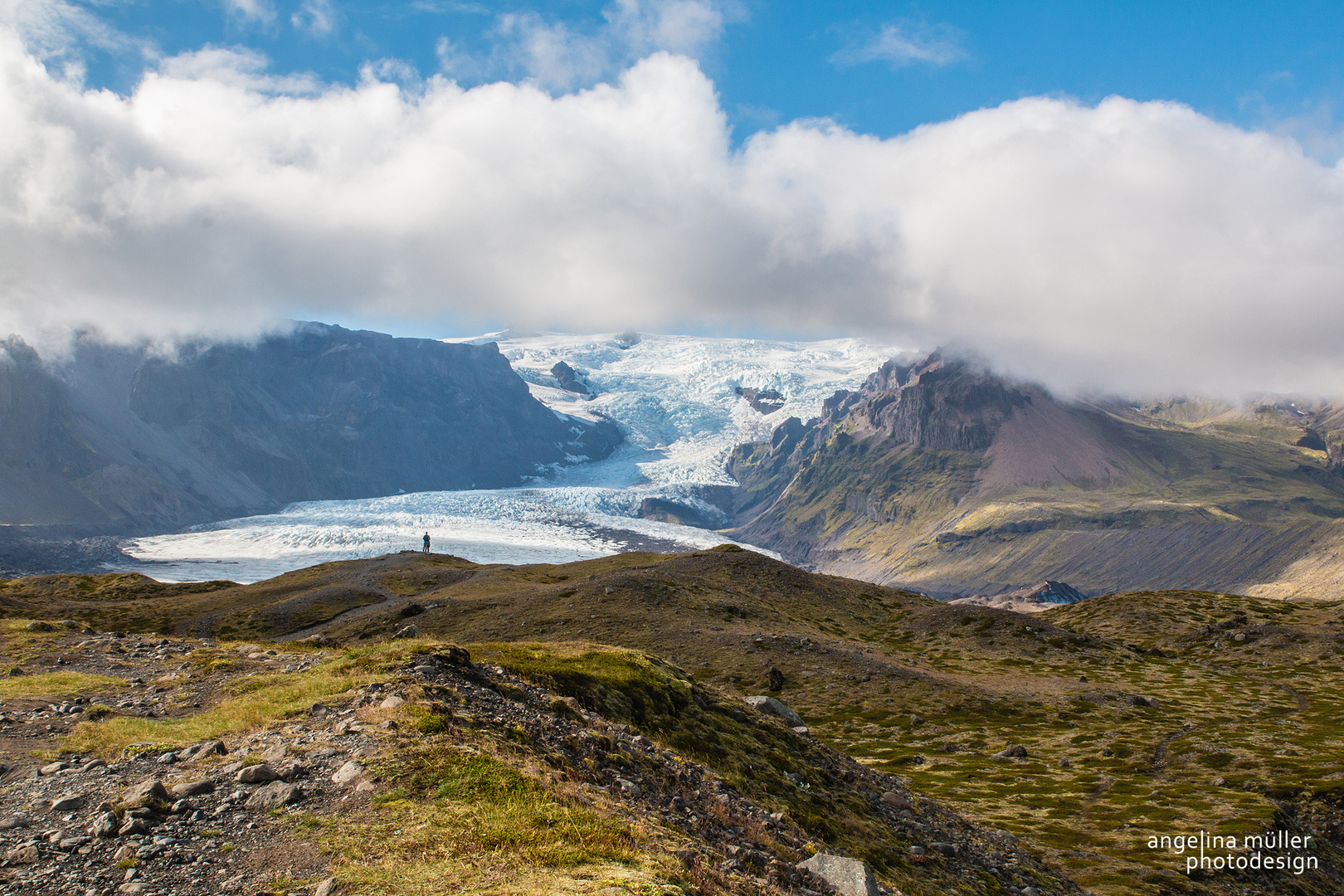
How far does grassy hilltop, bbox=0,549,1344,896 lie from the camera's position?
1459 inches

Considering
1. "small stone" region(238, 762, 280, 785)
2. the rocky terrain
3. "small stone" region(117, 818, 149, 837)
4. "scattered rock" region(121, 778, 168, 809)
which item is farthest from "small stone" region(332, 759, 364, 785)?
"small stone" region(117, 818, 149, 837)

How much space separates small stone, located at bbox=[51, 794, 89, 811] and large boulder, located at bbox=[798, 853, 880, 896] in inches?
715

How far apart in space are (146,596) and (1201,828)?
161551 mm

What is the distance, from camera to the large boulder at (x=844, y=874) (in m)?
20.2

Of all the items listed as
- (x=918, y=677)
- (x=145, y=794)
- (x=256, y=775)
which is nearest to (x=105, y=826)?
(x=145, y=794)

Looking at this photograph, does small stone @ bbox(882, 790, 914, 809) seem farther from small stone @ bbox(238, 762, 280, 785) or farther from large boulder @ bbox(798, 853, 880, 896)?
small stone @ bbox(238, 762, 280, 785)

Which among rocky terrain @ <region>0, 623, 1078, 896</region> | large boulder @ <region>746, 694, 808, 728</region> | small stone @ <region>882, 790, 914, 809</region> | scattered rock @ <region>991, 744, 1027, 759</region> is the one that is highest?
rocky terrain @ <region>0, 623, 1078, 896</region>

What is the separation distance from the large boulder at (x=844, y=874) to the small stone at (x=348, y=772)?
12581 mm

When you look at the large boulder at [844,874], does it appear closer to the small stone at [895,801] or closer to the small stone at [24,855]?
the small stone at [24,855]

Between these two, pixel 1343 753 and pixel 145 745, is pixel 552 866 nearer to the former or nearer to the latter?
pixel 145 745

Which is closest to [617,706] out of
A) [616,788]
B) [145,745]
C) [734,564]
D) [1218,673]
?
[616,788]

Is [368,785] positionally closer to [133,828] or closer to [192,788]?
[192,788]

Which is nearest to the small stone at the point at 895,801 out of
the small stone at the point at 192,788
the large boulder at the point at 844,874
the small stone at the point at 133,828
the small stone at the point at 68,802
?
the large boulder at the point at 844,874

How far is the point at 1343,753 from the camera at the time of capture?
6525 cm
